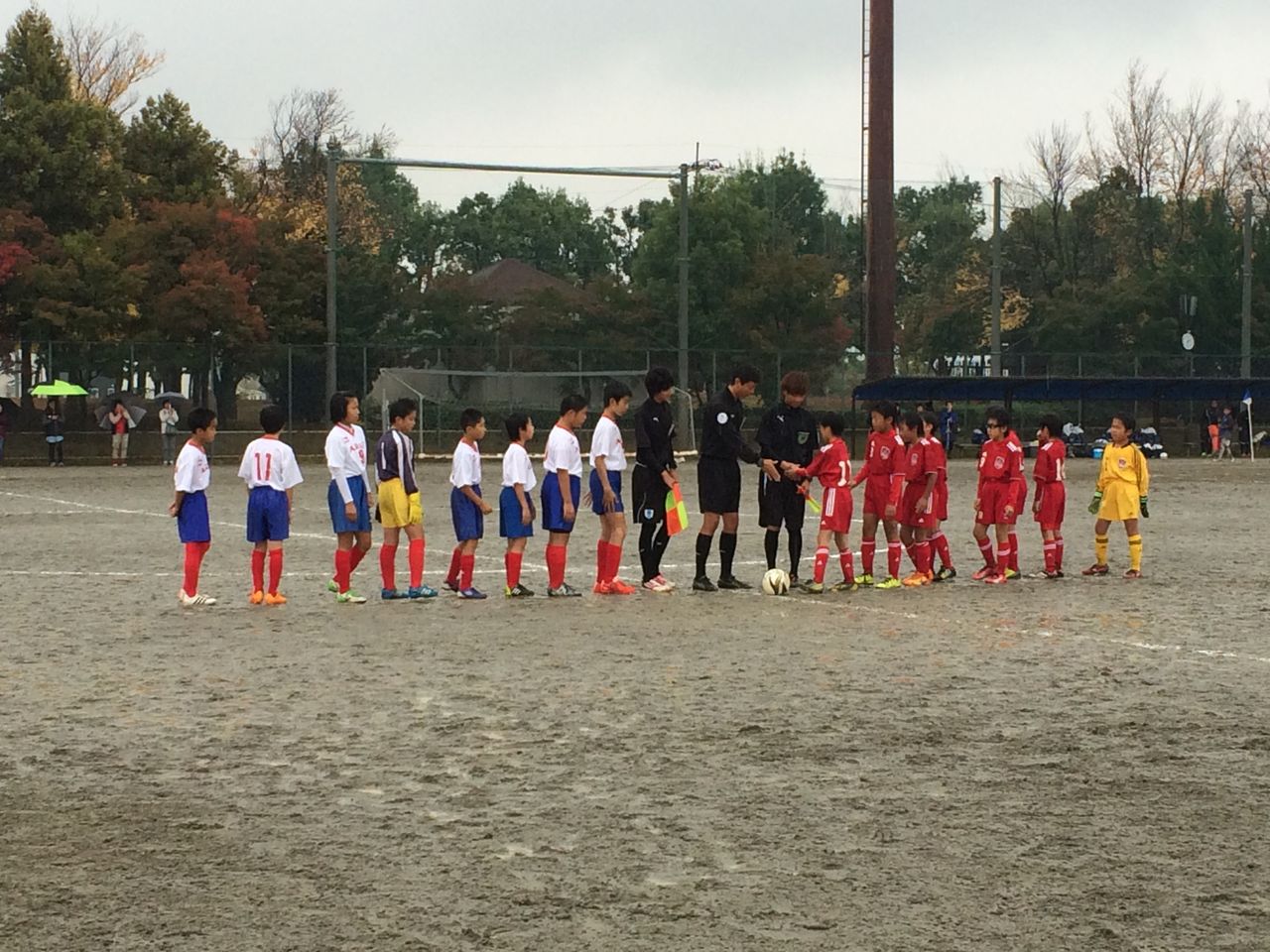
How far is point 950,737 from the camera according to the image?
7.99 metres

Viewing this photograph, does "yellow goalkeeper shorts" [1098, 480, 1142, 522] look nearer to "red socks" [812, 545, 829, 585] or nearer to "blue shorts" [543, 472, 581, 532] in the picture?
"red socks" [812, 545, 829, 585]

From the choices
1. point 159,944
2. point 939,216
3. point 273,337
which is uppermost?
point 939,216

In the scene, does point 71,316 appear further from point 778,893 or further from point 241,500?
point 778,893

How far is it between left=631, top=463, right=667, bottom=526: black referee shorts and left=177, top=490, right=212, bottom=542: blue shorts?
3323 millimetres

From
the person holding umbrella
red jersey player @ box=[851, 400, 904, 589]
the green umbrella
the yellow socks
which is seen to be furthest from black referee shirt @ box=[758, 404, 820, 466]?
the green umbrella

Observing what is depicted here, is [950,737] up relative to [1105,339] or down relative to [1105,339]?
down

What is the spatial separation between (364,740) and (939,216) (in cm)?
10379

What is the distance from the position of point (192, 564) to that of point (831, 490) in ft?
16.6

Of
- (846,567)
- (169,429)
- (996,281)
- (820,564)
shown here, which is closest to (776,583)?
(820,564)

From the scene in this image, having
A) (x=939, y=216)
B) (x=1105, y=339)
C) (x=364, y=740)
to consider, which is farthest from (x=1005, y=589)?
(x=939, y=216)

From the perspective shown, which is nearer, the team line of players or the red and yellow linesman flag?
the team line of players

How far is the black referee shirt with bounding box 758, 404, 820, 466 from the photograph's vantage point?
46.9 feet

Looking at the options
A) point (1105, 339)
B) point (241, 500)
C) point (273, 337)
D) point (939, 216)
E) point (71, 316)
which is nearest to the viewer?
point (241, 500)

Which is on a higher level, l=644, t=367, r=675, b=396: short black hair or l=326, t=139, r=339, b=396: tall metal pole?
l=326, t=139, r=339, b=396: tall metal pole
